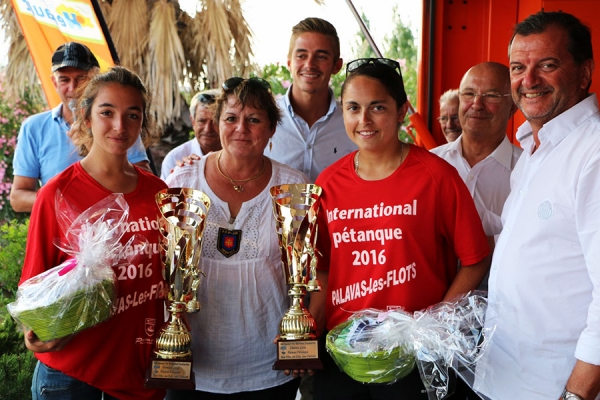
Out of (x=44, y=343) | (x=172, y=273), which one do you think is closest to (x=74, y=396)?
(x=44, y=343)

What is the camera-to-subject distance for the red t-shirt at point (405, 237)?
2.60 metres

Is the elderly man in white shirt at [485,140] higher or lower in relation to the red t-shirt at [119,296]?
higher

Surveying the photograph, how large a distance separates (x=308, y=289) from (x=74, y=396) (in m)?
0.99

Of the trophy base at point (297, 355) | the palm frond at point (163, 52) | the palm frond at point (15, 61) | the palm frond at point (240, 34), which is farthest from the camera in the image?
the palm frond at point (240, 34)

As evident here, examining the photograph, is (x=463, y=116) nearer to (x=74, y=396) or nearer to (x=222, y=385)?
(x=222, y=385)

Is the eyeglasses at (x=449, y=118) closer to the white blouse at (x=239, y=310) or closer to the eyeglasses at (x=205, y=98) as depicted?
the eyeglasses at (x=205, y=98)

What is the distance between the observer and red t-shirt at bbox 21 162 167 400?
250cm

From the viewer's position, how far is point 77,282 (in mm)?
2371

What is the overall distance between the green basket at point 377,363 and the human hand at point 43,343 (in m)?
0.98

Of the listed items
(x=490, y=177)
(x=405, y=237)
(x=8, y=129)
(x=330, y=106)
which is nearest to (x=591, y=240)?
(x=405, y=237)

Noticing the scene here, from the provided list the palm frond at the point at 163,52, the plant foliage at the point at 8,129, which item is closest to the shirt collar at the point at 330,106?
the palm frond at the point at 163,52

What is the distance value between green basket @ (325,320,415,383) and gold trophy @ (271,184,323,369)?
0.27 meters

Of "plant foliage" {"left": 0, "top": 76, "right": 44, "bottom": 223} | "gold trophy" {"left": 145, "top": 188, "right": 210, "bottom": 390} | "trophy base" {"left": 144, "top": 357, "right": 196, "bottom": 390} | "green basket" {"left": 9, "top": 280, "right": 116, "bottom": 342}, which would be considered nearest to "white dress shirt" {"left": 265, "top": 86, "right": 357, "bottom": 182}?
"gold trophy" {"left": 145, "top": 188, "right": 210, "bottom": 390}

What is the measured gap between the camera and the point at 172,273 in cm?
266
